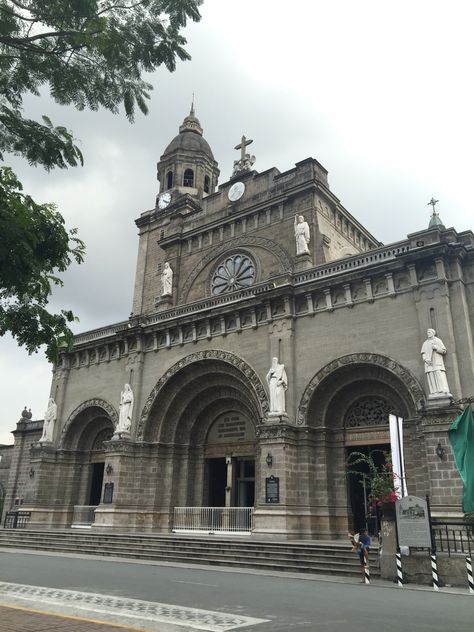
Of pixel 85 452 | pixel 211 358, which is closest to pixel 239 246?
pixel 211 358

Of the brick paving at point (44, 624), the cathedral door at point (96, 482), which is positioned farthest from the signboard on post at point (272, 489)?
the cathedral door at point (96, 482)

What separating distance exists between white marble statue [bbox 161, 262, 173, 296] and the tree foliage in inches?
959

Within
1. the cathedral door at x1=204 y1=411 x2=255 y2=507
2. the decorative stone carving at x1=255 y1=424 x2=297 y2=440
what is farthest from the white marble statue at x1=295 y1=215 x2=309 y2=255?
the decorative stone carving at x1=255 y1=424 x2=297 y2=440

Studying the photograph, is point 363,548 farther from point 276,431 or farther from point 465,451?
point 276,431

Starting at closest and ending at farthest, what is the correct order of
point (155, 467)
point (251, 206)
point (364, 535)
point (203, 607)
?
point (203, 607) → point (364, 535) → point (155, 467) → point (251, 206)

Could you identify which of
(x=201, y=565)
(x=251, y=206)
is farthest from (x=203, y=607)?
(x=251, y=206)

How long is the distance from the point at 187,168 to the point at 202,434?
22.7 m

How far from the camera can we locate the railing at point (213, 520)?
24.1 meters

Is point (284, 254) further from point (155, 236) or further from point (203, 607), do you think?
point (203, 607)

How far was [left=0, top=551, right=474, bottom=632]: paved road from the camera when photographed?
27.7 feet

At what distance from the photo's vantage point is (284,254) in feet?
99.9

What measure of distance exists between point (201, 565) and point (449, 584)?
336 inches

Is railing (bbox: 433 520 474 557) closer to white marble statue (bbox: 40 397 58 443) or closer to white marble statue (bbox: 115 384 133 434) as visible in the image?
white marble statue (bbox: 115 384 133 434)

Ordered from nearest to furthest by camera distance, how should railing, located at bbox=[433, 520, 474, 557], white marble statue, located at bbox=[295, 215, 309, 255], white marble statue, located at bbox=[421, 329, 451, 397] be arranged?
railing, located at bbox=[433, 520, 474, 557] → white marble statue, located at bbox=[421, 329, 451, 397] → white marble statue, located at bbox=[295, 215, 309, 255]
